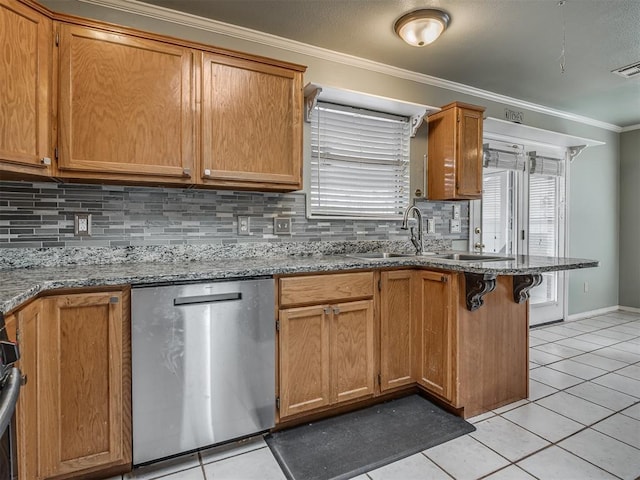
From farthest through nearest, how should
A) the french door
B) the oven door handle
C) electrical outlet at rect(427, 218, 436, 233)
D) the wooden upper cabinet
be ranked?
the french door, electrical outlet at rect(427, 218, 436, 233), the wooden upper cabinet, the oven door handle

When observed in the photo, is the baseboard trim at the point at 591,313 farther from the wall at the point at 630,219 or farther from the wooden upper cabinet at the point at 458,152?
the wooden upper cabinet at the point at 458,152

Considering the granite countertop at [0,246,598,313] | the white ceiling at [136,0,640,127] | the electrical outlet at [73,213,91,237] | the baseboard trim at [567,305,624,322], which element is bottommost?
the baseboard trim at [567,305,624,322]

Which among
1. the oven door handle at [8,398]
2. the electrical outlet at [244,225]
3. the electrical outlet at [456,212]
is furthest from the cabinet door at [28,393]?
the electrical outlet at [456,212]

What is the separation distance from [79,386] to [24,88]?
132cm

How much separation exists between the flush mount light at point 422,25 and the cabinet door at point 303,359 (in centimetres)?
181

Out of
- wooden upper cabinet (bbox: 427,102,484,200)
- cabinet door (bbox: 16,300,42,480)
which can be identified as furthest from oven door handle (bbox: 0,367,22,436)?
wooden upper cabinet (bbox: 427,102,484,200)

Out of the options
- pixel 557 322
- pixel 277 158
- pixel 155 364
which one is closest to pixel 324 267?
pixel 277 158

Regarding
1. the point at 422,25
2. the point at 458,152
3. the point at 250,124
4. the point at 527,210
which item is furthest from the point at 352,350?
the point at 527,210

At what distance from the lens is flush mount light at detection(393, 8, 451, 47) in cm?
218

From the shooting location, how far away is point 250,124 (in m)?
2.09

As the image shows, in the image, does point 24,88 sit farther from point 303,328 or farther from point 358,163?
point 358,163

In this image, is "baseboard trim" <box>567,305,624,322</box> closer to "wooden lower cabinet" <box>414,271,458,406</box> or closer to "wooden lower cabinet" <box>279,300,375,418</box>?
"wooden lower cabinet" <box>414,271,458,406</box>

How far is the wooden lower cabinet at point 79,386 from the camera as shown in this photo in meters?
1.39

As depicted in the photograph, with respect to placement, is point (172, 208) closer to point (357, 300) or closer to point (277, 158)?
point (277, 158)
